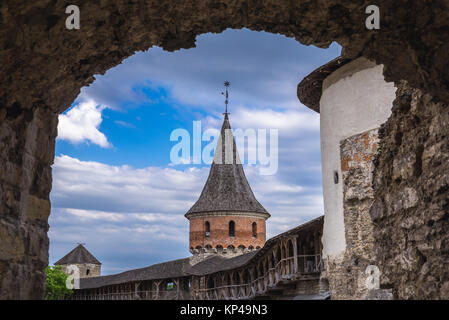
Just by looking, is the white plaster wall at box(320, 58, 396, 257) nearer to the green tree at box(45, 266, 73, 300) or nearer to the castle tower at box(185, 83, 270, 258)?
the castle tower at box(185, 83, 270, 258)

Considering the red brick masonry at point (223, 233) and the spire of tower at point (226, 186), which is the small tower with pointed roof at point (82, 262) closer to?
the spire of tower at point (226, 186)

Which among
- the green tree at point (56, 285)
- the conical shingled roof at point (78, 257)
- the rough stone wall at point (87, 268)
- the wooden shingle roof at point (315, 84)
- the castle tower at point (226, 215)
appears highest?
the wooden shingle roof at point (315, 84)

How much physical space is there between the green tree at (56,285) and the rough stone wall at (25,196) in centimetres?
3506

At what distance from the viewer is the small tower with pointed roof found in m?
50.7

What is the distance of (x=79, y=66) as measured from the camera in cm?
331

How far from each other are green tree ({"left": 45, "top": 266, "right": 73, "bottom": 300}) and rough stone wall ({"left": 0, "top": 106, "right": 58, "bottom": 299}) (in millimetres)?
35059

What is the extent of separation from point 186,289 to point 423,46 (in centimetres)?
2809

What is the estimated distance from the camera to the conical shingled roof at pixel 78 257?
51219 mm

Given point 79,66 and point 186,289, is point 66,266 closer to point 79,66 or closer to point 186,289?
point 186,289

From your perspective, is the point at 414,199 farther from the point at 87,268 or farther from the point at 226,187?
the point at 87,268

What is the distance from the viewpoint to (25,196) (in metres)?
3.19

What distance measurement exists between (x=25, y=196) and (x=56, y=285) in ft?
119

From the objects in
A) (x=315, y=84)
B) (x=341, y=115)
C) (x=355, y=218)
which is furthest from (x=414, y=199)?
(x=315, y=84)

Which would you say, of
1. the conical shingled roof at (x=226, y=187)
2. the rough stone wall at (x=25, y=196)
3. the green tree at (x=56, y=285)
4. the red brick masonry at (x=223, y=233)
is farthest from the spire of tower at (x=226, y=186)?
the rough stone wall at (x=25, y=196)
